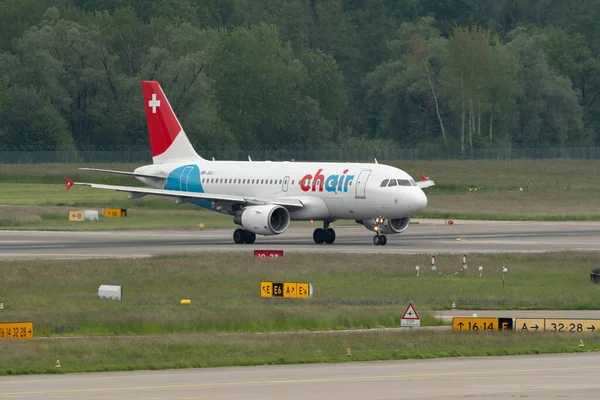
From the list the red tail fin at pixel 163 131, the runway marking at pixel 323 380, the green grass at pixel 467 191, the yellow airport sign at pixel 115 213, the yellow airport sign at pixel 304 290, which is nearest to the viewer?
the runway marking at pixel 323 380

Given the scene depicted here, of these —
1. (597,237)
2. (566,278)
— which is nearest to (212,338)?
(566,278)

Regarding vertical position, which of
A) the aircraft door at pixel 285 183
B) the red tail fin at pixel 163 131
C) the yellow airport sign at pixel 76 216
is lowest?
the yellow airport sign at pixel 76 216

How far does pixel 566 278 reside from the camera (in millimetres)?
47812

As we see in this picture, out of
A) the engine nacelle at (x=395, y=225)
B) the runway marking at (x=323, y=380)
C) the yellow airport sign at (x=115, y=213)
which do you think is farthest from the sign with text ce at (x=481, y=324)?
the yellow airport sign at (x=115, y=213)

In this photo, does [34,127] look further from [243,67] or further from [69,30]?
[243,67]

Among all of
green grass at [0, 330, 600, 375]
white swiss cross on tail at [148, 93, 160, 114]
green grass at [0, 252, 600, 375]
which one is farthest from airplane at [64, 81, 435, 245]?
green grass at [0, 330, 600, 375]

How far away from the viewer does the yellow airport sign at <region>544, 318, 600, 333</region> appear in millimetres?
34656

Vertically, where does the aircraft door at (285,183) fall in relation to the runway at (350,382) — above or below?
above

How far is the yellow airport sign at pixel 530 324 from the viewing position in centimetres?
3450

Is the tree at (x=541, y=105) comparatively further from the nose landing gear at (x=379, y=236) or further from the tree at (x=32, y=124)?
the nose landing gear at (x=379, y=236)

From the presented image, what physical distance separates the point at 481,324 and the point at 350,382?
28.4ft

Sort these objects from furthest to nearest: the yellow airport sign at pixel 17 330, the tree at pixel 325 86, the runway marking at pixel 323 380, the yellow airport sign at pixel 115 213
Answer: the tree at pixel 325 86 → the yellow airport sign at pixel 115 213 → the yellow airport sign at pixel 17 330 → the runway marking at pixel 323 380

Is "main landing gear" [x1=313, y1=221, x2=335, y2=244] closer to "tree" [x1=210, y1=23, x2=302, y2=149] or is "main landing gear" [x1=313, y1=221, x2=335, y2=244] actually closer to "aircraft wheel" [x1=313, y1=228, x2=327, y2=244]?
"aircraft wheel" [x1=313, y1=228, x2=327, y2=244]

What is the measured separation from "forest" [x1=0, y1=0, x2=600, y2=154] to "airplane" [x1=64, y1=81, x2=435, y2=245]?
75583 mm
